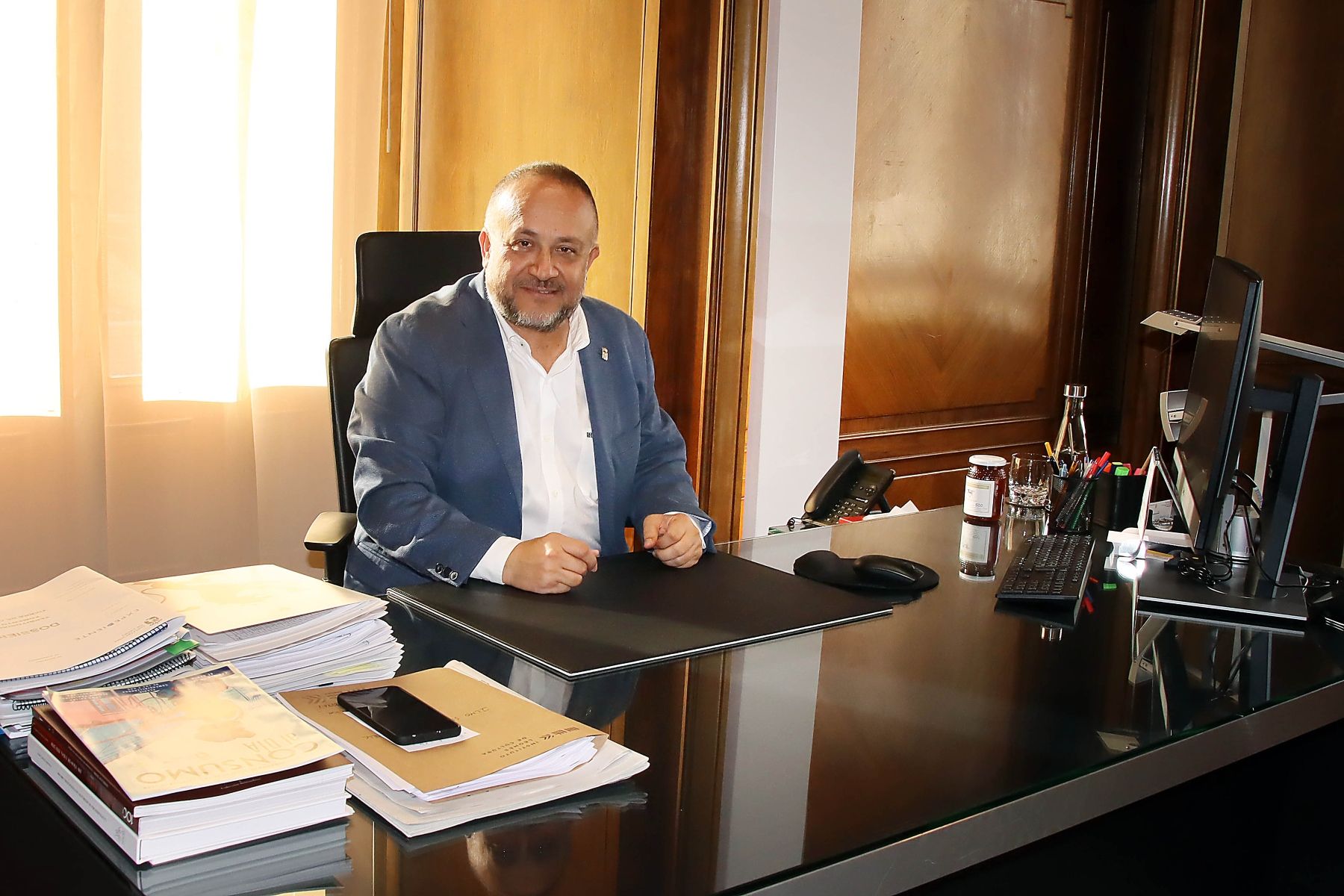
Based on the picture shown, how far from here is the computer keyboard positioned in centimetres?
170

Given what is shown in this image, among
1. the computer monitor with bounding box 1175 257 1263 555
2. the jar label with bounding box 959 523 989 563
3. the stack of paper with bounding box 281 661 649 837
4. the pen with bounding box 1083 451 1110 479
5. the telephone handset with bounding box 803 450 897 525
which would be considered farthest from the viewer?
the telephone handset with bounding box 803 450 897 525

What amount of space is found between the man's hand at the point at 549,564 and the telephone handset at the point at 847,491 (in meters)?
0.86

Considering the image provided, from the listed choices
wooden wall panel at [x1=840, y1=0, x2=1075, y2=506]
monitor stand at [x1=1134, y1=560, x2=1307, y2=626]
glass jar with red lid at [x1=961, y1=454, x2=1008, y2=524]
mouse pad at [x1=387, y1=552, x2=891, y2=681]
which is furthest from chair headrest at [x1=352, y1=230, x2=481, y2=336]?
wooden wall panel at [x1=840, y1=0, x2=1075, y2=506]

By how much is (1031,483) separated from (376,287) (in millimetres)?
1344

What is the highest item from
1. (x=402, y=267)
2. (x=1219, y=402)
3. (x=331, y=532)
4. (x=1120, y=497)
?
(x=402, y=267)

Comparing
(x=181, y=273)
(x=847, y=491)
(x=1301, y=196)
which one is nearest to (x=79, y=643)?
(x=847, y=491)

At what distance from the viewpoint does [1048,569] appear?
1.81m

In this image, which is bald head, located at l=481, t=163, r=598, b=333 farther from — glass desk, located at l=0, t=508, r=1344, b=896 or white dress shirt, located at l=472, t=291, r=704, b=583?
glass desk, located at l=0, t=508, r=1344, b=896

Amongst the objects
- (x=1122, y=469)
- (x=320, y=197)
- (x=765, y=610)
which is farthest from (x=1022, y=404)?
(x=765, y=610)

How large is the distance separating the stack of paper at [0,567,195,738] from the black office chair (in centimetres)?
90

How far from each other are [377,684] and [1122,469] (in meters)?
1.58

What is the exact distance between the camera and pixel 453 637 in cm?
140

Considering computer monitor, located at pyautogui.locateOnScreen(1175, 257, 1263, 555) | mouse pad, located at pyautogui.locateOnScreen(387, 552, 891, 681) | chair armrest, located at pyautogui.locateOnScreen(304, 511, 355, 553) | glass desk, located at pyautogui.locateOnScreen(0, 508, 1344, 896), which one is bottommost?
chair armrest, located at pyautogui.locateOnScreen(304, 511, 355, 553)

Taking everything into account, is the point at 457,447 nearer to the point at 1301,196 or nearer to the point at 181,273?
the point at 181,273
